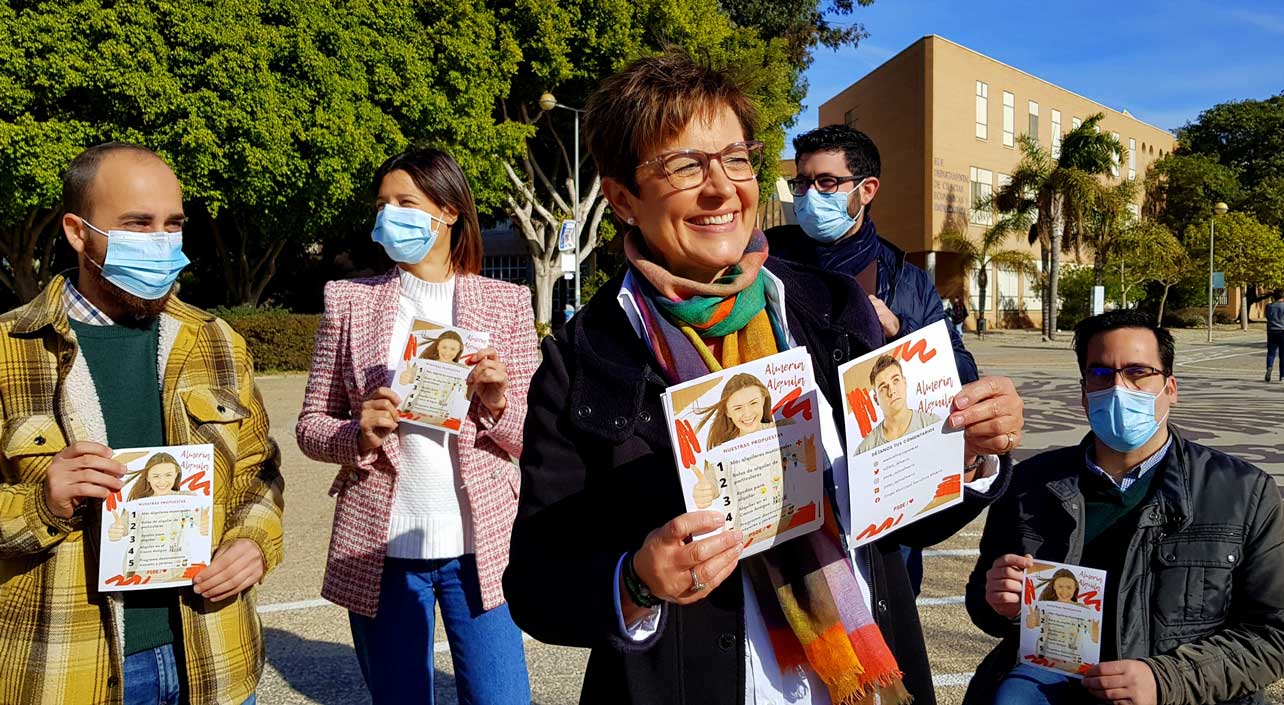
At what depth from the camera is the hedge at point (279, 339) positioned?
2000 centimetres

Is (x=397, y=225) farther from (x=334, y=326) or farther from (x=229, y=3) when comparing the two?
(x=229, y=3)

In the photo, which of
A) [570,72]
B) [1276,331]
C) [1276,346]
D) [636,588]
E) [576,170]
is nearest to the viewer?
[636,588]

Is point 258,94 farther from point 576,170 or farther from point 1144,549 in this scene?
point 1144,549

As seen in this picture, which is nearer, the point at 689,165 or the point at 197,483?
the point at 689,165

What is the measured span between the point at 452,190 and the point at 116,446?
4.39 feet

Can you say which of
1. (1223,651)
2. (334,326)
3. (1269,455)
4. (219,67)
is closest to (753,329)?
(334,326)

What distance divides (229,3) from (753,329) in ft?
65.9

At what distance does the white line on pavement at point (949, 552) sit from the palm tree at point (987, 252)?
107 feet

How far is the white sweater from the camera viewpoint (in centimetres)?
262

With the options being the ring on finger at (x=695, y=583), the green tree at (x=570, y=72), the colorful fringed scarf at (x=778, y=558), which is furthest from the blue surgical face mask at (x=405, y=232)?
the green tree at (x=570, y=72)

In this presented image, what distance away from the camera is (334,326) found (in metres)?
2.81

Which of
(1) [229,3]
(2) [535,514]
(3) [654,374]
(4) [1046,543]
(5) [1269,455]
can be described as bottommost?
(5) [1269,455]

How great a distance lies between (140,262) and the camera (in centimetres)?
222

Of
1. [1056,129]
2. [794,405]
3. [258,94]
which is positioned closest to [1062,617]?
[794,405]
